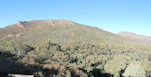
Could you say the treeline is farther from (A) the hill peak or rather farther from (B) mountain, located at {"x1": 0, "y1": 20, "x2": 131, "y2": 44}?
(A) the hill peak

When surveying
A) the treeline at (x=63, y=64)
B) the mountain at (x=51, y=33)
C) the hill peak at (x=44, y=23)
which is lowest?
the treeline at (x=63, y=64)

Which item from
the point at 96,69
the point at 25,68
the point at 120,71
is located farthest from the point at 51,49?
the point at 25,68

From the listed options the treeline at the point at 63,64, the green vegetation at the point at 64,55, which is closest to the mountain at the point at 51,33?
the green vegetation at the point at 64,55

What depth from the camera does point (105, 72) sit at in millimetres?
48875

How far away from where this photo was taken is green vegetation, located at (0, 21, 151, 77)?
35531 millimetres

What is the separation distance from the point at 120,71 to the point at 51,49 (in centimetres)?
2262

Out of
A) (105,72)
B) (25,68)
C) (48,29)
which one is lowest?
(105,72)

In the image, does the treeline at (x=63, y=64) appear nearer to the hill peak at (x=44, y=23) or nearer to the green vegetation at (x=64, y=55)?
the green vegetation at (x=64, y=55)

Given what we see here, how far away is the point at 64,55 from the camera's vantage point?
57.6 meters

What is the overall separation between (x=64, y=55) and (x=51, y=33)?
180 ft

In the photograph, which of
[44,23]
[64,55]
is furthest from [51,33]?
[64,55]

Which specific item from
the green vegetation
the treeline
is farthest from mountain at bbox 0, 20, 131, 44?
the treeline

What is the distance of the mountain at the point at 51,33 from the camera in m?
101

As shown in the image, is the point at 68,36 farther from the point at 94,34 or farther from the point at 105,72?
the point at 105,72
